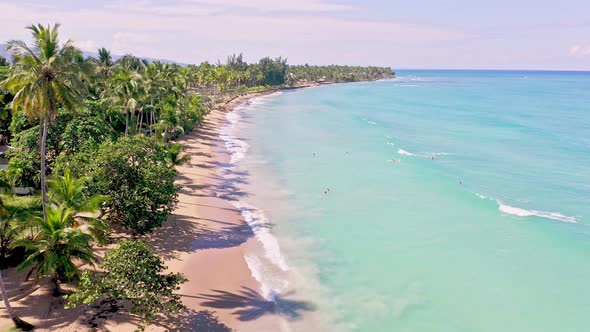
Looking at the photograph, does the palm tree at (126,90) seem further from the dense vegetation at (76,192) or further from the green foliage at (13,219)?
the green foliage at (13,219)

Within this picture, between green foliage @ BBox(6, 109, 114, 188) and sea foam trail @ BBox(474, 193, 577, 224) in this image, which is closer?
green foliage @ BBox(6, 109, 114, 188)

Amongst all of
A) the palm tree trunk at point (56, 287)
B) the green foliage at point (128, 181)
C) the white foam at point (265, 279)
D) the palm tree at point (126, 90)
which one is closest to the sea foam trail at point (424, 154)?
the palm tree at point (126, 90)

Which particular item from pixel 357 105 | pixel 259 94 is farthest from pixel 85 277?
pixel 259 94

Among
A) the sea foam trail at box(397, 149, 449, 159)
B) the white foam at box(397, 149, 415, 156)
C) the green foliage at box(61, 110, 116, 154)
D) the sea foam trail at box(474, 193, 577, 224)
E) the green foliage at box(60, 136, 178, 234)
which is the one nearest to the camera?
the green foliage at box(60, 136, 178, 234)

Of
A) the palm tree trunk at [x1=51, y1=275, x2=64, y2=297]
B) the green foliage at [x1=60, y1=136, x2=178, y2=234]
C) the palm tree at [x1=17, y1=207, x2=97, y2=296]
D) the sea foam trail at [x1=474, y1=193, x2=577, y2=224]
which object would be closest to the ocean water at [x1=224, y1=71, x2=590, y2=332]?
the sea foam trail at [x1=474, y1=193, x2=577, y2=224]

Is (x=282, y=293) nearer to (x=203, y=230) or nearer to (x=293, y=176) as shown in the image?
(x=203, y=230)

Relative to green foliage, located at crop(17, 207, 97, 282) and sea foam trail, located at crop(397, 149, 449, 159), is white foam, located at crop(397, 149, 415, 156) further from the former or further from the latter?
green foliage, located at crop(17, 207, 97, 282)
